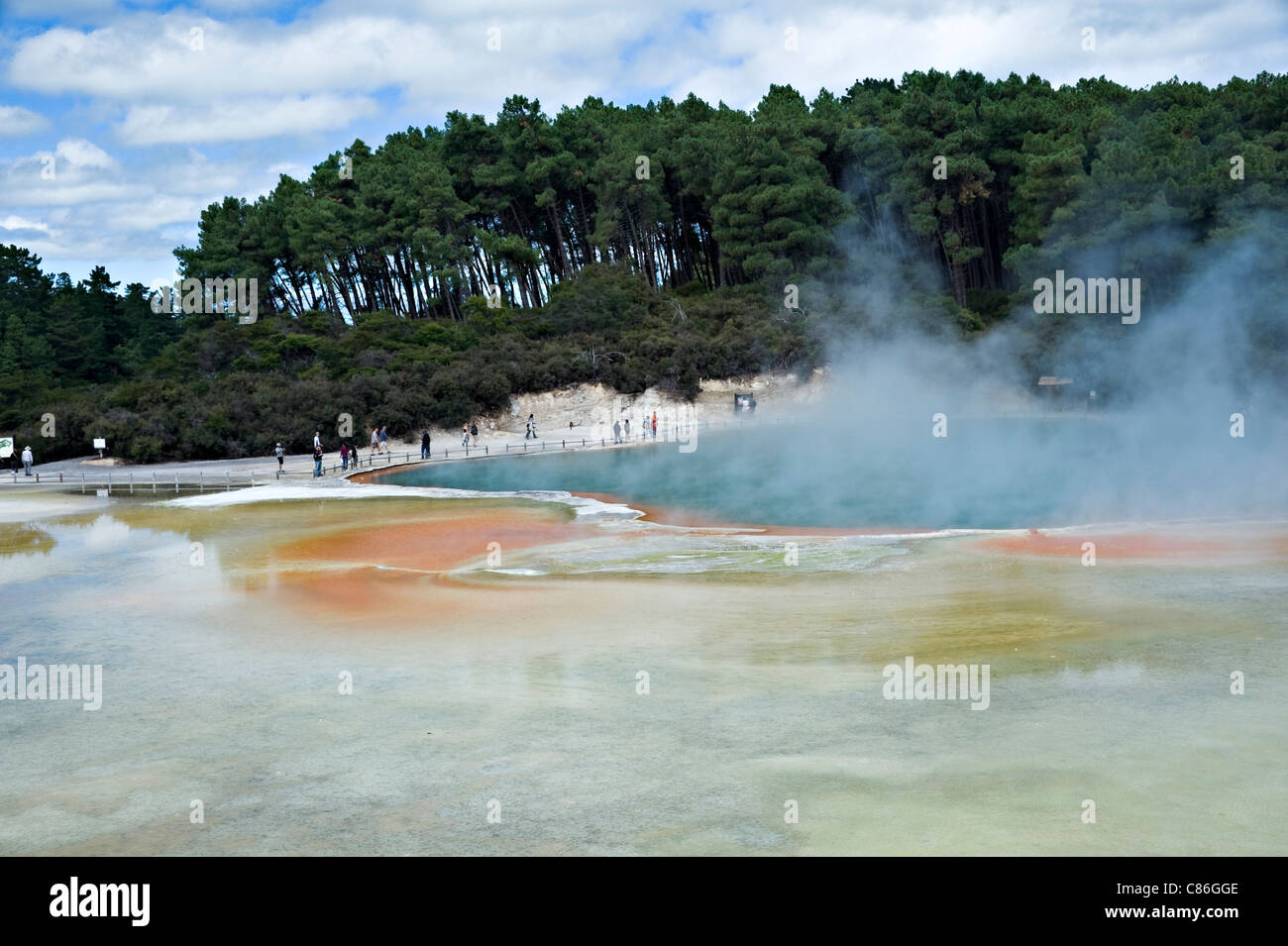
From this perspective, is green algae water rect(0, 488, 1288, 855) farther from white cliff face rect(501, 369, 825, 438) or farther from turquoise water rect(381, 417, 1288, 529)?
white cliff face rect(501, 369, 825, 438)

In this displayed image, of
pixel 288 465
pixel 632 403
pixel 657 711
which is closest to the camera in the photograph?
pixel 657 711

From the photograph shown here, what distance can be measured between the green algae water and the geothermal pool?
0.13 ft

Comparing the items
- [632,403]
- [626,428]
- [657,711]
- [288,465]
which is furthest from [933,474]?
[657,711]

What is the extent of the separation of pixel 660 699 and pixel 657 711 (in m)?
0.42

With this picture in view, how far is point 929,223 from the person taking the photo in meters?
58.9

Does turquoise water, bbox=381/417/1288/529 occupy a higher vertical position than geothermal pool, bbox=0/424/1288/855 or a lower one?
higher

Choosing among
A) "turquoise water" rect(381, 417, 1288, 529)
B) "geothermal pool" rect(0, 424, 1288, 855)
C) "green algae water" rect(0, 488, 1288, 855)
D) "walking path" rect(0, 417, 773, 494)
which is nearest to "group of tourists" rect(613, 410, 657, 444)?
"walking path" rect(0, 417, 773, 494)

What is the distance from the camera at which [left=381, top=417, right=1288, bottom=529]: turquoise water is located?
82.4 feet

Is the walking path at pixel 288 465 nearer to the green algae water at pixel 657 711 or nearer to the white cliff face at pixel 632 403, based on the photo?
the white cliff face at pixel 632 403

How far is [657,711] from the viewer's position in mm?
10008

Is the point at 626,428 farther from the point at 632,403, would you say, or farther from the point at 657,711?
the point at 657,711

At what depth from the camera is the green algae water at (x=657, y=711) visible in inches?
287

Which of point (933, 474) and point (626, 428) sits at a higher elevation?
point (626, 428)
